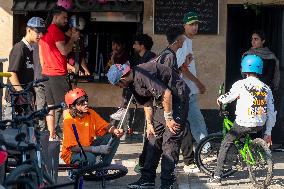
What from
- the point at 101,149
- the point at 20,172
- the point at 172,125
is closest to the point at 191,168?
the point at 101,149

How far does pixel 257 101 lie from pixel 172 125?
1216mm

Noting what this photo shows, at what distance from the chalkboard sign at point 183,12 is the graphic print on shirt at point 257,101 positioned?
3.19 meters

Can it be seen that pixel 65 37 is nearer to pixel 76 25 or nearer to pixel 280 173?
pixel 76 25

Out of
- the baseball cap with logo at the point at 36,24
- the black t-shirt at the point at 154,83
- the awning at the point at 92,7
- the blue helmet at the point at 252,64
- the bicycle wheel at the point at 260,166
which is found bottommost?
the bicycle wheel at the point at 260,166

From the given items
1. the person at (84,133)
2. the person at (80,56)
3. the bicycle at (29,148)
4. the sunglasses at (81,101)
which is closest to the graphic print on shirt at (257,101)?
the person at (84,133)

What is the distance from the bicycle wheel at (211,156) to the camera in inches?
351

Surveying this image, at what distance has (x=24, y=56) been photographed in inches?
393

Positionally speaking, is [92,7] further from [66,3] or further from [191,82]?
[191,82]

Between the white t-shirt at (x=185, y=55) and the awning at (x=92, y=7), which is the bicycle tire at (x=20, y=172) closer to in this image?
the white t-shirt at (x=185, y=55)

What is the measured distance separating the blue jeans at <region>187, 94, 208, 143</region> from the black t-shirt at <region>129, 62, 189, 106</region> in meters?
1.76

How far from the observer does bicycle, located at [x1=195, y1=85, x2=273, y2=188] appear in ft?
28.0

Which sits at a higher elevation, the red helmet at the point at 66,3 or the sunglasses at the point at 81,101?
the red helmet at the point at 66,3

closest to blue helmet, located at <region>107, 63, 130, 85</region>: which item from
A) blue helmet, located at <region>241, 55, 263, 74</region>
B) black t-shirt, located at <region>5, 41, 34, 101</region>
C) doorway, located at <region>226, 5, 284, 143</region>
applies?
blue helmet, located at <region>241, 55, 263, 74</region>

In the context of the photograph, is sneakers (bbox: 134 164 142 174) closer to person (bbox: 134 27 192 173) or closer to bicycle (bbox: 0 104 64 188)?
person (bbox: 134 27 192 173)
